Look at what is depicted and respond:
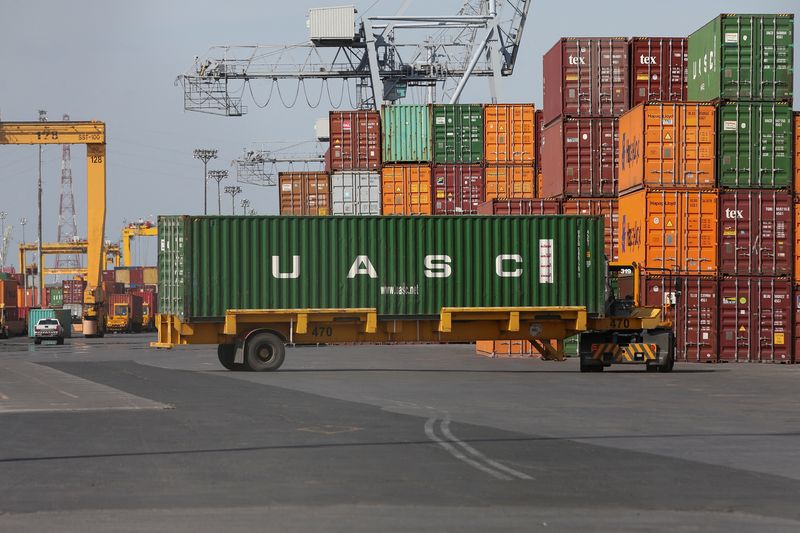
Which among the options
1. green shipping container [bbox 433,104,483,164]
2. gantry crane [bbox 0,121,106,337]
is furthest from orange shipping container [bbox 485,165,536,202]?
gantry crane [bbox 0,121,106,337]

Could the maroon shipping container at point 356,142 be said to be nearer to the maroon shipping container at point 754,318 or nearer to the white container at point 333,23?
the white container at point 333,23

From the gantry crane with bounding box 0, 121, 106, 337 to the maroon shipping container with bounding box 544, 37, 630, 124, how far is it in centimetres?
3465

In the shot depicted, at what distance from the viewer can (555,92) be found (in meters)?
43.0

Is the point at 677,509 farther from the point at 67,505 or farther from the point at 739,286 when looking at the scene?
the point at 739,286

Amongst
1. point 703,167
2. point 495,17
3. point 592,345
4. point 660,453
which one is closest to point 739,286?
point 703,167

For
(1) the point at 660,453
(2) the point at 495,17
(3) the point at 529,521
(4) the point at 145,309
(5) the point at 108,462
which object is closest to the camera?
(3) the point at 529,521

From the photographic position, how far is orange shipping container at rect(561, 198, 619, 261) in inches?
1657

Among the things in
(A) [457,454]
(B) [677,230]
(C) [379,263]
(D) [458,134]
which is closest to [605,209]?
(B) [677,230]

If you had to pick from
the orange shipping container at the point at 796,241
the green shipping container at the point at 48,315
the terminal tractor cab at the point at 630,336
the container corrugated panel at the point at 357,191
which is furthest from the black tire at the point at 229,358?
the green shipping container at the point at 48,315

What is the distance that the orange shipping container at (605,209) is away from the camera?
138 feet

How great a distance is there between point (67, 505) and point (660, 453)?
263 inches

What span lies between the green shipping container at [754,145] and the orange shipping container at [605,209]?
4.76 metres

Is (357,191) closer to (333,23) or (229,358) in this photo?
(333,23)

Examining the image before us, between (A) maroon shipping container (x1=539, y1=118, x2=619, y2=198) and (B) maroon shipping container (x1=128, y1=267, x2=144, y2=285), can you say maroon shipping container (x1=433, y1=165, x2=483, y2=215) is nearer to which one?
(A) maroon shipping container (x1=539, y1=118, x2=619, y2=198)
